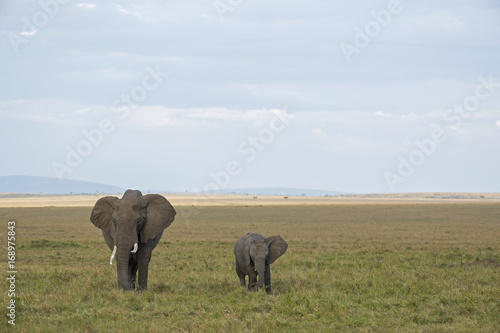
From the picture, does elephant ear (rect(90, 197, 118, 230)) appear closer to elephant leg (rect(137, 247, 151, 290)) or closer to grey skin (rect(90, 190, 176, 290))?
grey skin (rect(90, 190, 176, 290))

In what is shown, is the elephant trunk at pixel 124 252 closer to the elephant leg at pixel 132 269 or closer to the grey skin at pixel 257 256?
the elephant leg at pixel 132 269

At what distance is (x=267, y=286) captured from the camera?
14555 millimetres

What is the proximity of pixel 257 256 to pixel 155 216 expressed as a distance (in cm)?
264

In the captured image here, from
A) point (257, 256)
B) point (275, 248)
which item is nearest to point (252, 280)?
point (257, 256)

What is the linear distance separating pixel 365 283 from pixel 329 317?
4.51 m

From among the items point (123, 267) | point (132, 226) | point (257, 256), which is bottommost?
point (123, 267)

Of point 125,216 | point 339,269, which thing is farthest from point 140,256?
point 339,269

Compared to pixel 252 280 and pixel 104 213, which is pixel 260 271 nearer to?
pixel 252 280

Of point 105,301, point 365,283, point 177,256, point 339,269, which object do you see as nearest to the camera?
point 105,301

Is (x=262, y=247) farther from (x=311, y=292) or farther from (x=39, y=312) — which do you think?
(x=39, y=312)

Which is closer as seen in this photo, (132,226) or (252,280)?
(132,226)

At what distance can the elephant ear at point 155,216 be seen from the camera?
13852mm

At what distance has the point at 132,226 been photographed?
13234 millimetres

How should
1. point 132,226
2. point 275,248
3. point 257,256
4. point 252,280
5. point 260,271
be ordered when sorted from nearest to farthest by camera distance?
point 132,226
point 260,271
point 257,256
point 252,280
point 275,248
